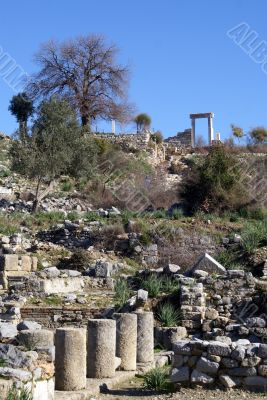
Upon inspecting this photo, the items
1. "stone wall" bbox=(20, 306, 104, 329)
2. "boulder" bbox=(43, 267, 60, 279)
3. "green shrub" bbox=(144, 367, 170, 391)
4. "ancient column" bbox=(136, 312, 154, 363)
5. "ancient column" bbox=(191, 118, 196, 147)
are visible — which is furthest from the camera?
"ancient column" bbox=(191, 118, 196, 147)

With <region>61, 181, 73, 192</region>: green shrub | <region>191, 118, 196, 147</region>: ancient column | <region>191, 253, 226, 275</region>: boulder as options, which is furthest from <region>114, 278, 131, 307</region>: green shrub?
<region>191, 118, 196, 147</region>: ancient column

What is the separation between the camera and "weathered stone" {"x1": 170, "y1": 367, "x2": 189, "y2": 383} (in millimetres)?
10016

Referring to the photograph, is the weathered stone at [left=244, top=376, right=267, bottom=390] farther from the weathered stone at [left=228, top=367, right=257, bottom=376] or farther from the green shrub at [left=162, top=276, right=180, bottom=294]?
the green shrub at [left=162, top=276, right=180, bottom=294]

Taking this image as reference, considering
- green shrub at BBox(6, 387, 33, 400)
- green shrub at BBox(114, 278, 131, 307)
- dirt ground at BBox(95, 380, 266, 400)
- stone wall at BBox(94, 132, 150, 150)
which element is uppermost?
stone wall at BBox(94, 132, 150, 150)

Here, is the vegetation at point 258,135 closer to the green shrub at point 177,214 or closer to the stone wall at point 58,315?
the green shrub at point 177,214

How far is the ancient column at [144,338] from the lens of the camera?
12109mm

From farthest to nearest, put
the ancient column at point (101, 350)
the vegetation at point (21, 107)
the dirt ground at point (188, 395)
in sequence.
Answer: the vegetation at point (21, 107)
the ancient column at point (101, 350)
the dirt ground at point (188, 395)

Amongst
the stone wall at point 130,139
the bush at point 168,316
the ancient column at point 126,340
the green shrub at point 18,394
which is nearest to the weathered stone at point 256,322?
the bush at point 168,316

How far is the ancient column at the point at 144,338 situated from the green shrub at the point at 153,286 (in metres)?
3.40

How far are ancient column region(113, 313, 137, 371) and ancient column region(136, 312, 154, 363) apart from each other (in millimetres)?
576

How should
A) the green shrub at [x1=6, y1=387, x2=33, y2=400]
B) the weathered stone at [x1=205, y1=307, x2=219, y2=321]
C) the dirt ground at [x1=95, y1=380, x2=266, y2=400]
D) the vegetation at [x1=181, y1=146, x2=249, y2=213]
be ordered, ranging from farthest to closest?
the vegetation at [x1=181, y1=146, x2=249, y2=213]
the weathered stone at [x1=205, y1=307, x2=219, y2=321]
the dirt ground at [x1=95, y1=380, x2=266, y2=400]
the green shrub at [x1=6, y1=387, x2=33, y2=400]

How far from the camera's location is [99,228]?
2489 cm

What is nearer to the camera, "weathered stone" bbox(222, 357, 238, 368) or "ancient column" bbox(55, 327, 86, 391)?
"ancient column" bbox(55, 327, 86, 391)

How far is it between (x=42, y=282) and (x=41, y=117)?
51.7ft
